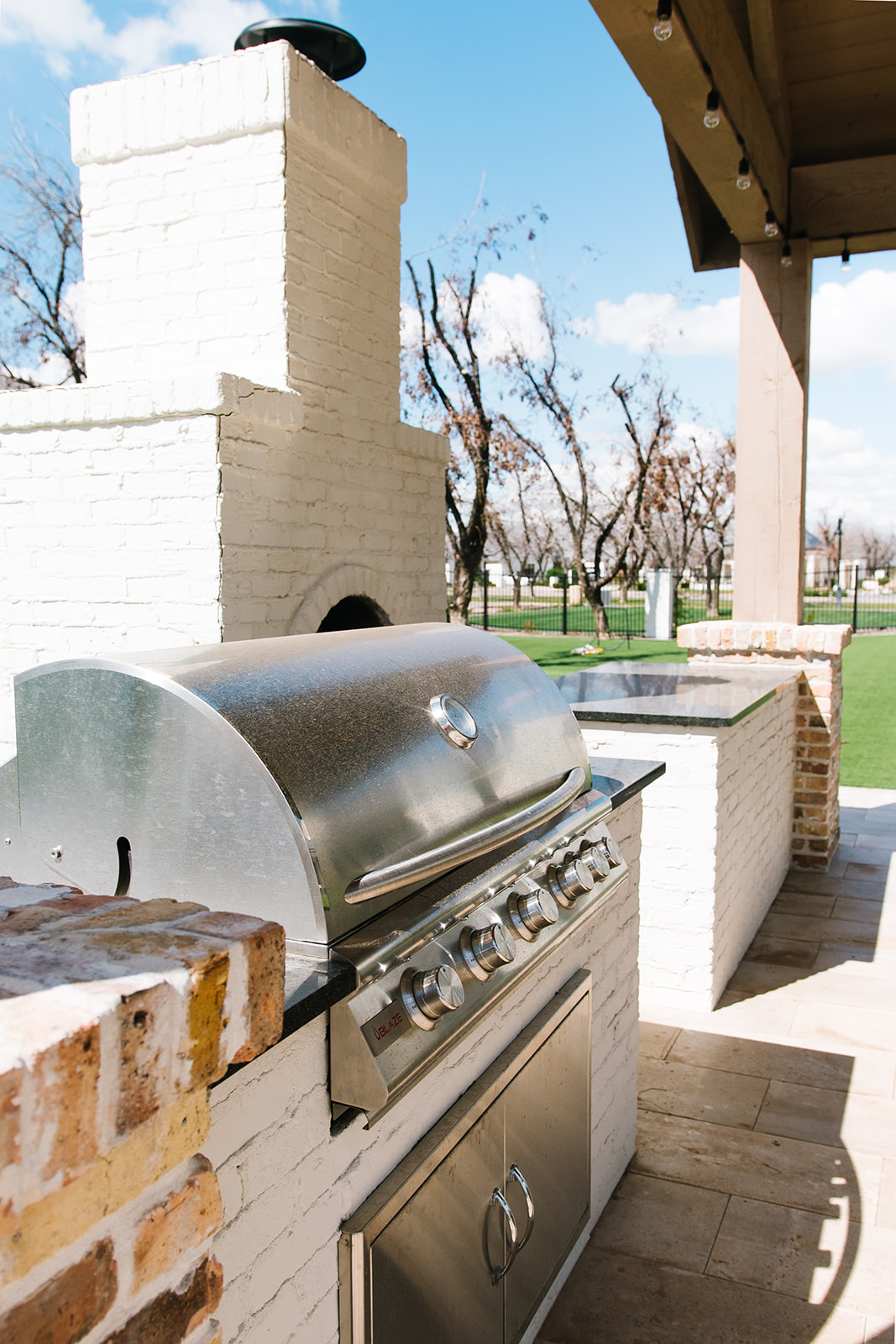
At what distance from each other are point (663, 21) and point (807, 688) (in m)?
3.71

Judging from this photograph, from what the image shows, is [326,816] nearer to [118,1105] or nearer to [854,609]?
[118,1105]

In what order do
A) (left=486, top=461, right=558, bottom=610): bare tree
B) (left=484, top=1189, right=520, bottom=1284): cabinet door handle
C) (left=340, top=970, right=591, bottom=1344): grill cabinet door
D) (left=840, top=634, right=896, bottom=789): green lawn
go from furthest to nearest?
(left=486, top=461, right=558, bottom=610): bare tree < (left=840, top=634, right=896, bottom=789): green lawn < (left=484, top=1189, right=520, bottom=1284): cabinet door handle < (left=340, top=970, right=591, bottom=1344): grill cabinet door

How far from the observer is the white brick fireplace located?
3371 mm

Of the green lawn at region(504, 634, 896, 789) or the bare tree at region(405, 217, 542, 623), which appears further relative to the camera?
the bare tree at region(405, 217, 542, 623)

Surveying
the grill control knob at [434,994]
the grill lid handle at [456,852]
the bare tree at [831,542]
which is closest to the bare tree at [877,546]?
the bare tree at [831,542]

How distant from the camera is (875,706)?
460 inches

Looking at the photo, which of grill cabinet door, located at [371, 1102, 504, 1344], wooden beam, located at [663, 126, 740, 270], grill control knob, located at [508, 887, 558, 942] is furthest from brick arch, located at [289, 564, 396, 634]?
wooden beam, located at [663, 126, 740, 270]

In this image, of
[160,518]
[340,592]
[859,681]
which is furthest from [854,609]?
[160,518]

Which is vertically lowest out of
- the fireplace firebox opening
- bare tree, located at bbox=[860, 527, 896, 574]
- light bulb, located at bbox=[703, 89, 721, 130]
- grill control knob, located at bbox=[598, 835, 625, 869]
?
grill control knob, located at bbox=[598, 835, 625, 869]

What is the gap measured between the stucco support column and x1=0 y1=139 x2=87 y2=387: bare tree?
45.0 feet

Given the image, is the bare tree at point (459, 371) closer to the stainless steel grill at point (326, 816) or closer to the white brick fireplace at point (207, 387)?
the white brick fireplace at point (207, 387)

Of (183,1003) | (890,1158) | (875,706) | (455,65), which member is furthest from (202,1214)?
(455,65)

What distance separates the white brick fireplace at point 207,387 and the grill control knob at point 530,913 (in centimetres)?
196

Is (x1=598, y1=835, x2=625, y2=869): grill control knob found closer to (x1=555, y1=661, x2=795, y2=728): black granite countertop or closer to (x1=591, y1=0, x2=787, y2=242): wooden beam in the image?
(x1=555, y1=661, x2=795, y2=728): black granite countertop
